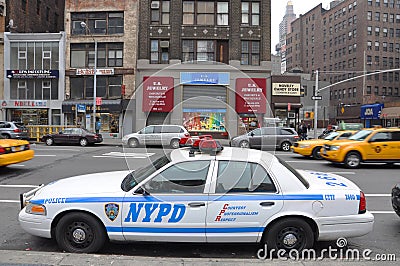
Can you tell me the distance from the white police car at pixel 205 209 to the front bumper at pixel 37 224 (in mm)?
12

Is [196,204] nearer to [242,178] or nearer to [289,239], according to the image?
[242,178]

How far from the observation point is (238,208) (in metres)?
4.47

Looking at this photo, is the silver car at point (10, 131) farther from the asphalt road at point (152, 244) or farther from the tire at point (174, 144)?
the tire at point (174, 144)

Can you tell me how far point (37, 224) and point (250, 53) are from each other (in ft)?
92.8

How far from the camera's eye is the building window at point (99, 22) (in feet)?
103

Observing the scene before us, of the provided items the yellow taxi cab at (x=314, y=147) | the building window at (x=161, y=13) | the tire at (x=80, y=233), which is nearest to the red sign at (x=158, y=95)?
the tire at (x=80, y=233)

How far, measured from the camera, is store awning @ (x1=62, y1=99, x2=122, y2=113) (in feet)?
99.3

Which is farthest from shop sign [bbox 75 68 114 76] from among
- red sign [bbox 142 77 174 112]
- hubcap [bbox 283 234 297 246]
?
hubcap [bbox 283 234 297 246]

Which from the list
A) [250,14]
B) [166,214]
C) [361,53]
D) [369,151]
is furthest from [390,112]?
[166,214]

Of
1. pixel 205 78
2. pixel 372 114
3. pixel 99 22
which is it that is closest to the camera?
pixel 205 78

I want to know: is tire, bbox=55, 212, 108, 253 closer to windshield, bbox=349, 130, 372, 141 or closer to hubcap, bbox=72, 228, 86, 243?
hubcap, bbox=72, 228, 86, 243

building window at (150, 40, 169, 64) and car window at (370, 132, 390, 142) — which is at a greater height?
building window at (150, 40, 169, 64)

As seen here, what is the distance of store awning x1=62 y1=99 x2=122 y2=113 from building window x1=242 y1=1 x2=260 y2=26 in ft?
43.8

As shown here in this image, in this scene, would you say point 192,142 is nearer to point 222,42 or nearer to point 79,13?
point 222,42
